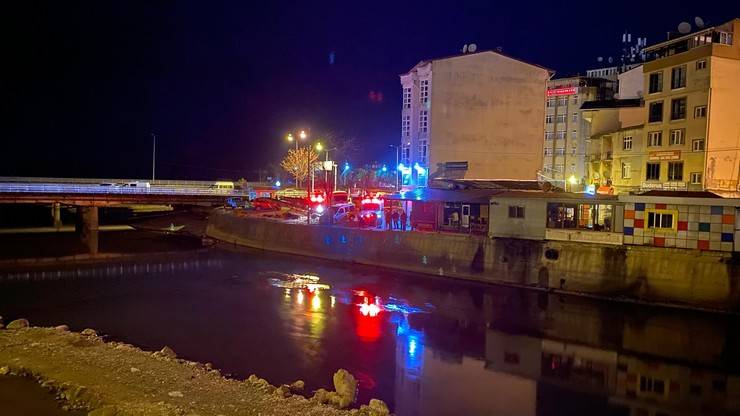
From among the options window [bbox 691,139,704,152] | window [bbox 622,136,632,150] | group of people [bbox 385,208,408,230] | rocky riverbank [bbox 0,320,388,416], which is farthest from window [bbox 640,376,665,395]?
window [bbox 622,136,632,150]

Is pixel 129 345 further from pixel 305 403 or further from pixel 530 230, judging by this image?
pixel 530 230

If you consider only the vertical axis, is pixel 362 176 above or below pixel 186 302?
above

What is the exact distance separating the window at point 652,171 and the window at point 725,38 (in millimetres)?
10446

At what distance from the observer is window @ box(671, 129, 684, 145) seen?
45281 mm

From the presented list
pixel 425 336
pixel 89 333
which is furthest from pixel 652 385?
pixel 89 333

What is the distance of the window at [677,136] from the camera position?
1783 inches

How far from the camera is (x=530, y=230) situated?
130 feet

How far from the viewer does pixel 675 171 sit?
151 feet

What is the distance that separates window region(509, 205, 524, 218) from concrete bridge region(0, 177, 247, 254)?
38.7 m

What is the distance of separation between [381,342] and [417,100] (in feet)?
144

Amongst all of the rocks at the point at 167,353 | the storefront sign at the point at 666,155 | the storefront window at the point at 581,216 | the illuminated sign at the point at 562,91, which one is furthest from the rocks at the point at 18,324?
the illuminated sign at the point at 562,91

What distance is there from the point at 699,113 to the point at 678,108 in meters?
2.25

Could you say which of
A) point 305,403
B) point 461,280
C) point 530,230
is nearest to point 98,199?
point 461,280

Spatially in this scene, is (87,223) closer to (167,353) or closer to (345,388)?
(167,353)
